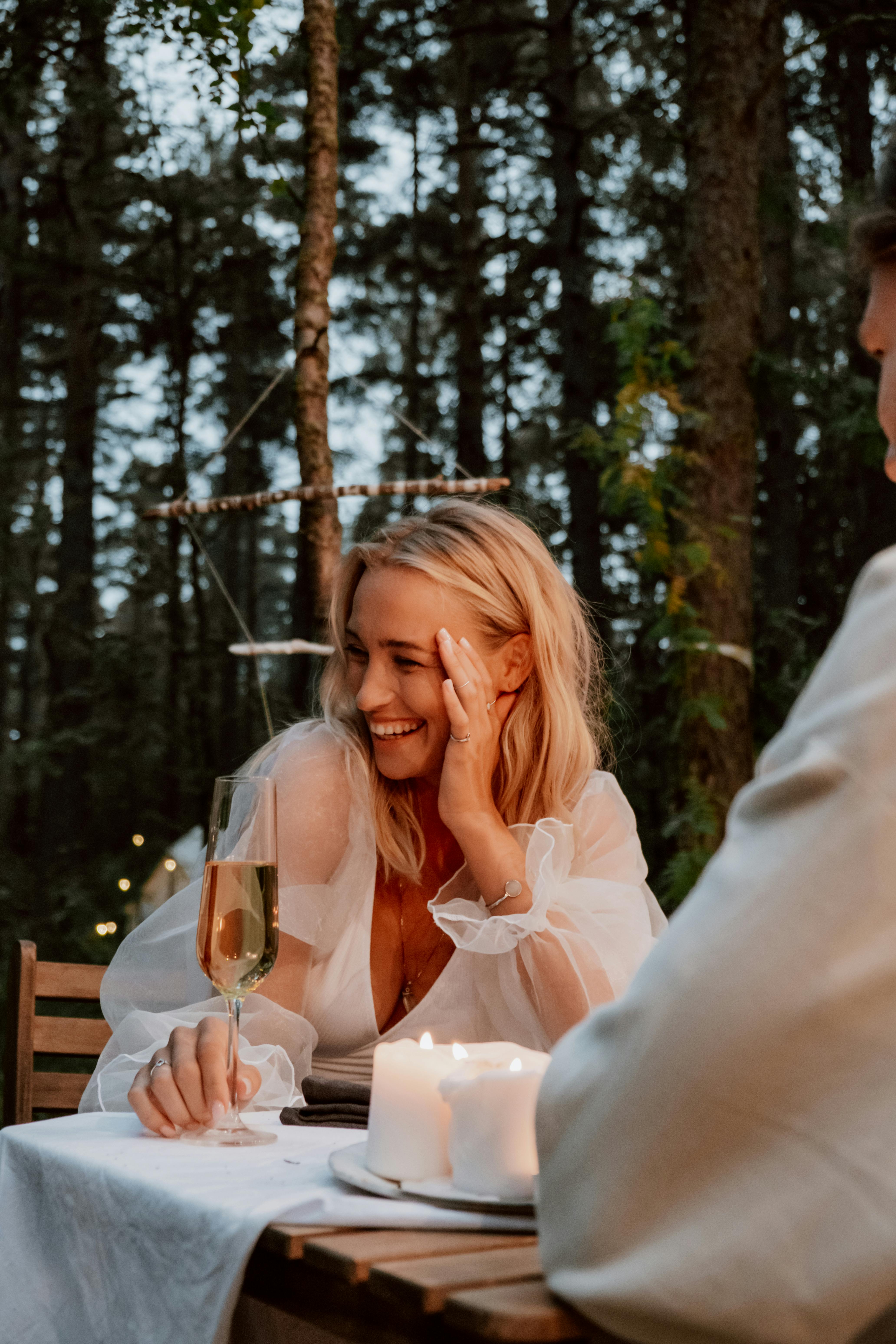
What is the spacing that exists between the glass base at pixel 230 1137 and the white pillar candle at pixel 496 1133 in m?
0.33

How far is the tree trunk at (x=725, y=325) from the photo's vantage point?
4867 millimetres

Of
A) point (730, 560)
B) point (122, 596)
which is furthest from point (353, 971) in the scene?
point (122, 596)

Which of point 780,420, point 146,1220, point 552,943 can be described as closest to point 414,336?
point 780,420

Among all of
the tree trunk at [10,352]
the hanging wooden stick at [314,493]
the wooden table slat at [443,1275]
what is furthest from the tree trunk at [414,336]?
the wooden table slat at [443,1275]

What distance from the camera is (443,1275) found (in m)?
0.72

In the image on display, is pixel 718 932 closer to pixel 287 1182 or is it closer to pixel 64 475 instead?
pixel 287 1182

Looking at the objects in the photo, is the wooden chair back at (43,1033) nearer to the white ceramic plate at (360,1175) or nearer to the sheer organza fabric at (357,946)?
the sheer organza fabric at (357,946)

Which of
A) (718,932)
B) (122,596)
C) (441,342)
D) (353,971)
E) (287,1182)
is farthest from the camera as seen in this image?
(122,596)

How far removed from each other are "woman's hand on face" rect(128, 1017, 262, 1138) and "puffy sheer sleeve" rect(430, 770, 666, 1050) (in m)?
0.41

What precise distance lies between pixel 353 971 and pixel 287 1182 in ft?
3.28

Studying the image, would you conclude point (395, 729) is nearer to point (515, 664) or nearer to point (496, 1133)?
point (515, 664)

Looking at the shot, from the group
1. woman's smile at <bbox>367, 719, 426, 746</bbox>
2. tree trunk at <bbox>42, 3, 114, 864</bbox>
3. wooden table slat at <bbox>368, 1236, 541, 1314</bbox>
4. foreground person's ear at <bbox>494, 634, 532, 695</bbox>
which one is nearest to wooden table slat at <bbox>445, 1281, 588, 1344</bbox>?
wooden table slat at <bbox>368, 1236, 541, 1314</bbox>

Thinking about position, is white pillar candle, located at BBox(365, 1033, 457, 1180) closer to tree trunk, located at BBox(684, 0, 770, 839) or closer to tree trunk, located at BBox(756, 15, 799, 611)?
tree trunk, located at BBox(684, 0, 770, 839)

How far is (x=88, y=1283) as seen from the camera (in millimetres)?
1042
